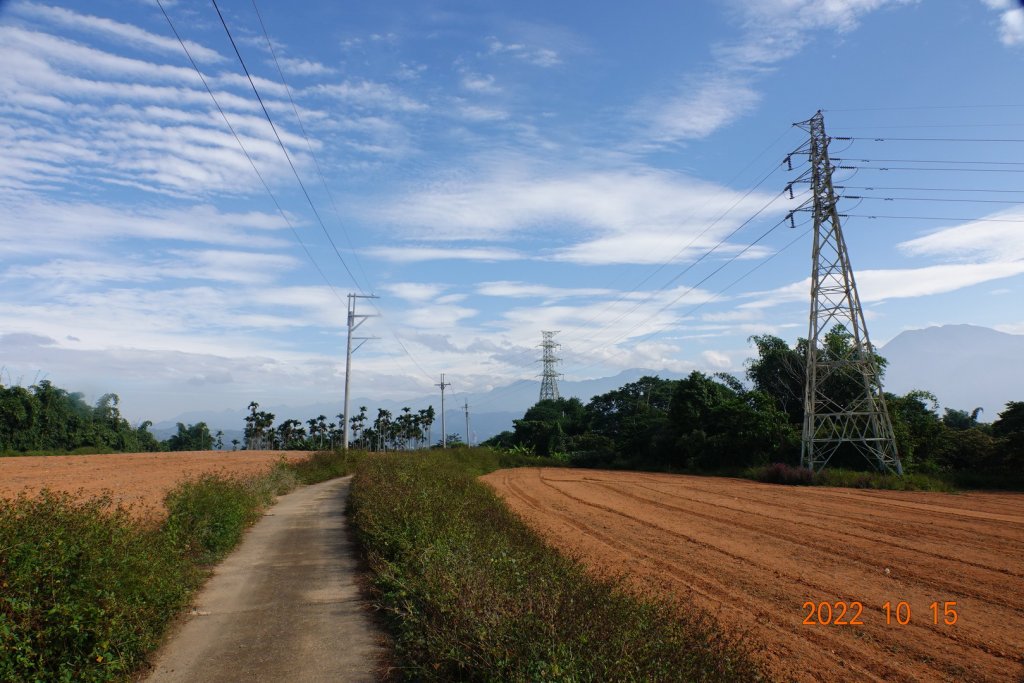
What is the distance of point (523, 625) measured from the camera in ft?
16.4

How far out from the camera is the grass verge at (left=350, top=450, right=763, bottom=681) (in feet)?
15.0

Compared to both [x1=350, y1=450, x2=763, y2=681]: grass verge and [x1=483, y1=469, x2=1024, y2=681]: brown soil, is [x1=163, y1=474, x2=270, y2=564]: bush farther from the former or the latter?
[x1=483, y1=469, x2=1024, y2=681]: brown soil

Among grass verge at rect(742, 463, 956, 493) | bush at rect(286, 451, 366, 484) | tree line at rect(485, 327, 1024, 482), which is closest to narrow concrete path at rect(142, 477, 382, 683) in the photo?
bush at rect(286, 451, 366, 484)

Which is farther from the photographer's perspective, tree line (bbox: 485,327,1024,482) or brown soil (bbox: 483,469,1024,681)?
tree line (bbox: 485,327,1024,482)

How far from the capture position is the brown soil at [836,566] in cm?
718

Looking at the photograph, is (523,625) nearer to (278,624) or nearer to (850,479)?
(278,624)

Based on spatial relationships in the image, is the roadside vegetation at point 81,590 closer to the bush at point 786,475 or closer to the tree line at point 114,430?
the bush at point 786,475

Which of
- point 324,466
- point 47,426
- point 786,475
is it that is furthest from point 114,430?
point 786,475

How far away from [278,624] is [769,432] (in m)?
33.9

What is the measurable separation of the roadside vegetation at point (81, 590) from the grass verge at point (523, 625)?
254cm


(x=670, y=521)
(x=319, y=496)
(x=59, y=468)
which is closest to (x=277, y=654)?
(x=670, y=521)

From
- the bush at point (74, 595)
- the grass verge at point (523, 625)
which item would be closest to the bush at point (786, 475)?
the grass verge at point (523, 625)

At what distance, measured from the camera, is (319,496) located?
910 inches

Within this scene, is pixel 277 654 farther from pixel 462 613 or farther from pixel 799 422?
pixel 799 422
